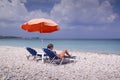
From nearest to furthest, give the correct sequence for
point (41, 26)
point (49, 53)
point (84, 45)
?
point (49, 53) → point (41, 26) → point (84, 45)

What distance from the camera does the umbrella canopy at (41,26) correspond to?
1037 centimetres

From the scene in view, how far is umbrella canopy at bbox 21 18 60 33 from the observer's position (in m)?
10.4

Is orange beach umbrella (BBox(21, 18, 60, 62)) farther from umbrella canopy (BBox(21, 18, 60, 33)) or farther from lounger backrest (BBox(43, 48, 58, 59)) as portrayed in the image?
lounger backrest (BBox(43, 48, 58, 59))

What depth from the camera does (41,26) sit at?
34.6 feet

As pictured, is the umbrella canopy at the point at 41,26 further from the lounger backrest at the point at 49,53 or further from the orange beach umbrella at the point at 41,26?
the lounger backrest at the point at 49,53

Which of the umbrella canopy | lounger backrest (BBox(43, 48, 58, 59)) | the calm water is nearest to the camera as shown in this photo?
lounger backrest (BBox(43, 48, 58, 59))

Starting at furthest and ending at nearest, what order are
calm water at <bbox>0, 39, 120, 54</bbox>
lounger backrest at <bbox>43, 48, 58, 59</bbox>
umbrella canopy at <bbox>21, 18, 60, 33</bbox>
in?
calm water at <bbox>0, 39, 120, 54</bbox>
umbrella canopy at <bbox>21, 18, 60, 33</bbox>
lounger backrest at <bbox>43, 48, 58, 59</bbox>

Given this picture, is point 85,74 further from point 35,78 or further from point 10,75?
point 10,75

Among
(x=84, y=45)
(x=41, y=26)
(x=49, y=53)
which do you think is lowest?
(x=84, y=45)

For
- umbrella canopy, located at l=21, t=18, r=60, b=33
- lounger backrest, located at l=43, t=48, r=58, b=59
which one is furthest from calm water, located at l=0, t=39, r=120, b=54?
lounger backrest, located at l=43, t=48, r=58, b=59

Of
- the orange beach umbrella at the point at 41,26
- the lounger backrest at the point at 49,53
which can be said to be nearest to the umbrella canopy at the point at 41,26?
the orange beach umbrella at the point at 41,26

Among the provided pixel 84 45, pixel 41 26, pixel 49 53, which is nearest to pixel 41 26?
pixel 41 26

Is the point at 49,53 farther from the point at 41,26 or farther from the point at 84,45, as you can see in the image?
the point at 84,45

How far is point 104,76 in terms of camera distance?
24.0 feet
